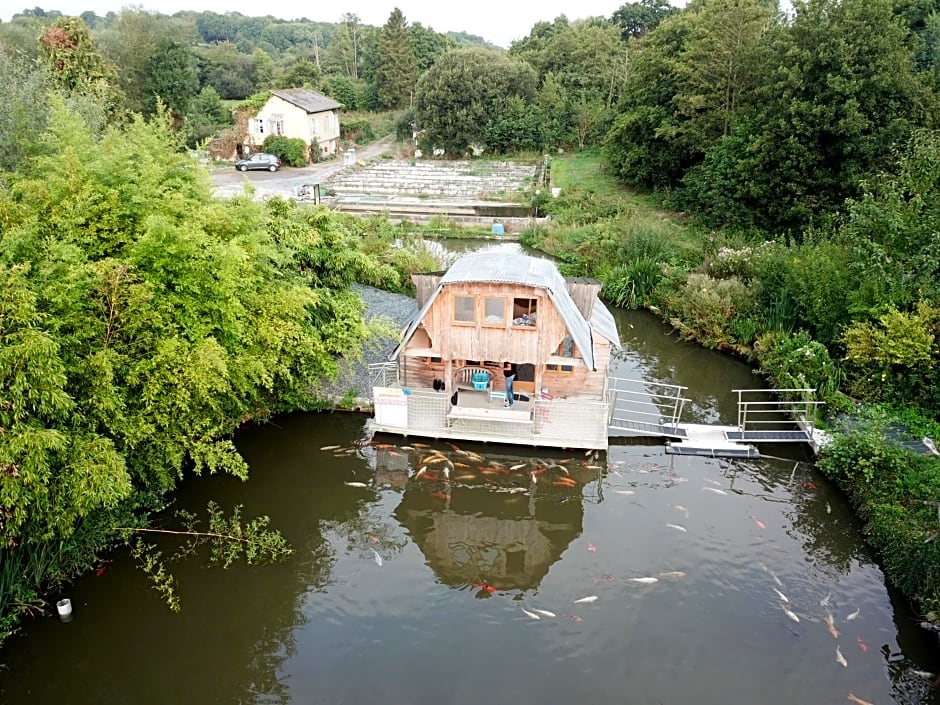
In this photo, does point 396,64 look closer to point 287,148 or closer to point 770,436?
point 287,148

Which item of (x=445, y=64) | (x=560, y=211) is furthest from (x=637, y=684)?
(x=445, y=64)

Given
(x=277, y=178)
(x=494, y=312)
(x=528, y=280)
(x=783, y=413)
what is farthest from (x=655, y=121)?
(x=528, y=280)

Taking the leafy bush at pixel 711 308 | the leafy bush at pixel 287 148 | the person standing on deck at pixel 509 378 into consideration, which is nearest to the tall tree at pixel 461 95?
the leafy bush at pixel 287 148

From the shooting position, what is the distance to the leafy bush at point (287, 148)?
5388 centimetres

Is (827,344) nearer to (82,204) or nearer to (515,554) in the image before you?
(515,554)

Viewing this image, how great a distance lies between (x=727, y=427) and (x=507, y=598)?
9.20 meters

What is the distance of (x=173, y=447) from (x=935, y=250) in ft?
71.3

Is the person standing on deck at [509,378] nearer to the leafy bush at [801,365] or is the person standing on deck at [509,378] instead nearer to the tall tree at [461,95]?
the leafy bush at [801,365]

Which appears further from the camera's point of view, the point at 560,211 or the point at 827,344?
the point at 560,211

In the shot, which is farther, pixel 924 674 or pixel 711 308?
pixel 711 308

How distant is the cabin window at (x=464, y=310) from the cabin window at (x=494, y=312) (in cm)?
33

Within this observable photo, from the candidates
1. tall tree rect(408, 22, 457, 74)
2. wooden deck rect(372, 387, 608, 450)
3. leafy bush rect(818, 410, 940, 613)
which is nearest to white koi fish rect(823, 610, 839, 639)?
leafy bush rect(818, 410, 940, 613)

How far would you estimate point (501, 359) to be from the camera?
17922 mm

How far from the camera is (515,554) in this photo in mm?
15547
